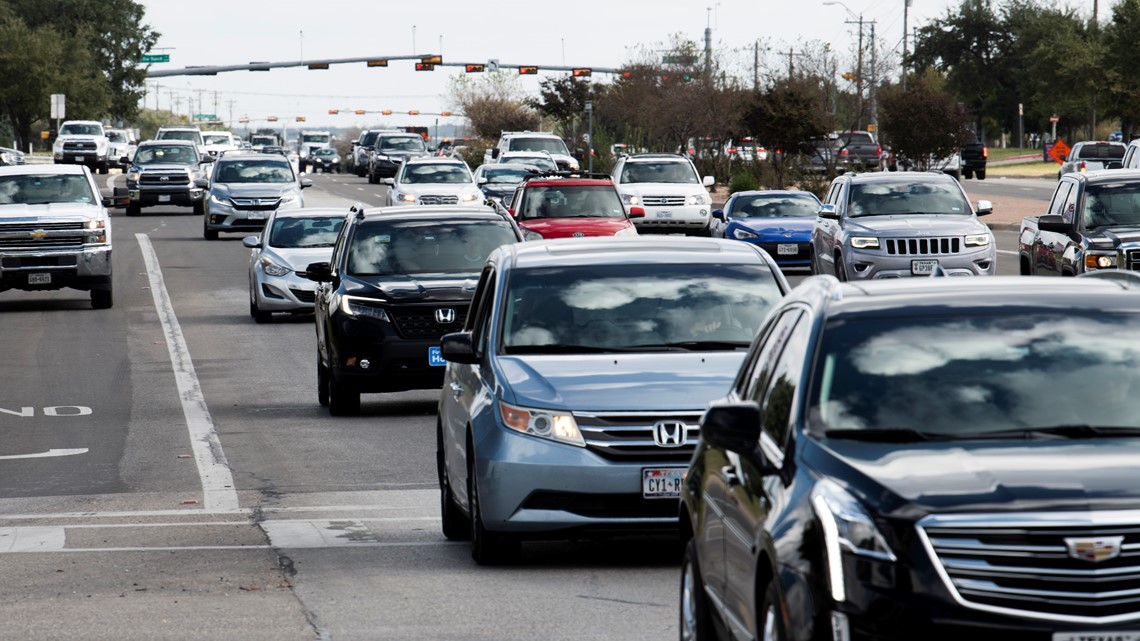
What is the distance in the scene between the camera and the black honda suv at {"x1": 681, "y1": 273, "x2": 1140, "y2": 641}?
4.99 meters

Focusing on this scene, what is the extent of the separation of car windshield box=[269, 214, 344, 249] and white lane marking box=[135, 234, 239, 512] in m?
1.89

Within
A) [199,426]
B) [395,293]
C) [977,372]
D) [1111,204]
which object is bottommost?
[199,426]

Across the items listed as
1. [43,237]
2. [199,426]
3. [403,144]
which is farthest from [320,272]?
[403,144]

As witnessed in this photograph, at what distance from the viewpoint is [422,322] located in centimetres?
1698

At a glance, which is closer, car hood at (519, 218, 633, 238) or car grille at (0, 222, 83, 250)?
car grille at (0, 222, 83, 250)

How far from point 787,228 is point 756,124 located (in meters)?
Answer: 23.0

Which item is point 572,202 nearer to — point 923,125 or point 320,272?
point 320,272

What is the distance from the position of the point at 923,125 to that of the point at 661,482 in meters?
45.9

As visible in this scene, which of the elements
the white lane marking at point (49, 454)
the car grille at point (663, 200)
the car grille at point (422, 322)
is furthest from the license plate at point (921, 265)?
the car grille at point (663, 200)

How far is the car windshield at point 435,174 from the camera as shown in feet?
149

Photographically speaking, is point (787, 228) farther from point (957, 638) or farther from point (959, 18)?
point (959, 18)

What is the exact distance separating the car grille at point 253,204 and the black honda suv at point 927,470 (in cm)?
3841

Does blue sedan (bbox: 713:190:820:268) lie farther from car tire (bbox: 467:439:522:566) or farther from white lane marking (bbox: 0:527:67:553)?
car tire (bbox: 467:439:522:566)

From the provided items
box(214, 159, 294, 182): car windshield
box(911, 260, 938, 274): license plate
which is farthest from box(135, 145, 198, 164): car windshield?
box(911, 260, 938, 274): license plate
